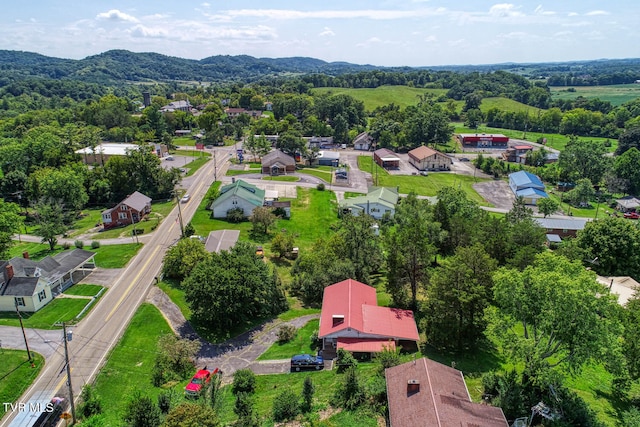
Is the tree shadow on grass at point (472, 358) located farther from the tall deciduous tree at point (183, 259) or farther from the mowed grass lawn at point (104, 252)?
the mowed grass lawn at point (104, 252)

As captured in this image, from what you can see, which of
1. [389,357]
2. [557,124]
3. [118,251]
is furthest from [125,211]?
[557,124]

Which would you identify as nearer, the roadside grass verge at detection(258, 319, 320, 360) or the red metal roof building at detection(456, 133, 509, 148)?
the roadside grass verge at detection(258, 319, 320, 360)

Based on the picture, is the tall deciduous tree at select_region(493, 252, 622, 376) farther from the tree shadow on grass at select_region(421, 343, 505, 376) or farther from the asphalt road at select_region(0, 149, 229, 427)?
the asphalt road at select_region(0, 149, 229, 427)

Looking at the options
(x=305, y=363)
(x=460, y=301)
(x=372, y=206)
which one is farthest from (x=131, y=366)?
(x=372, y=206)

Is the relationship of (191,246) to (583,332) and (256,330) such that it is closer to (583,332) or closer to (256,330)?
(256,330)

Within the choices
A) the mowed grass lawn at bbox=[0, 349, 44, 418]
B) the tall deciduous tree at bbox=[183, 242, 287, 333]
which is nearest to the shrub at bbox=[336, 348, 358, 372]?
the tall deciduous tree at bbox=[183, 242, 287, 333]

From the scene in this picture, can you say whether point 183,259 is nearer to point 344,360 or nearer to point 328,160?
point 344,360
